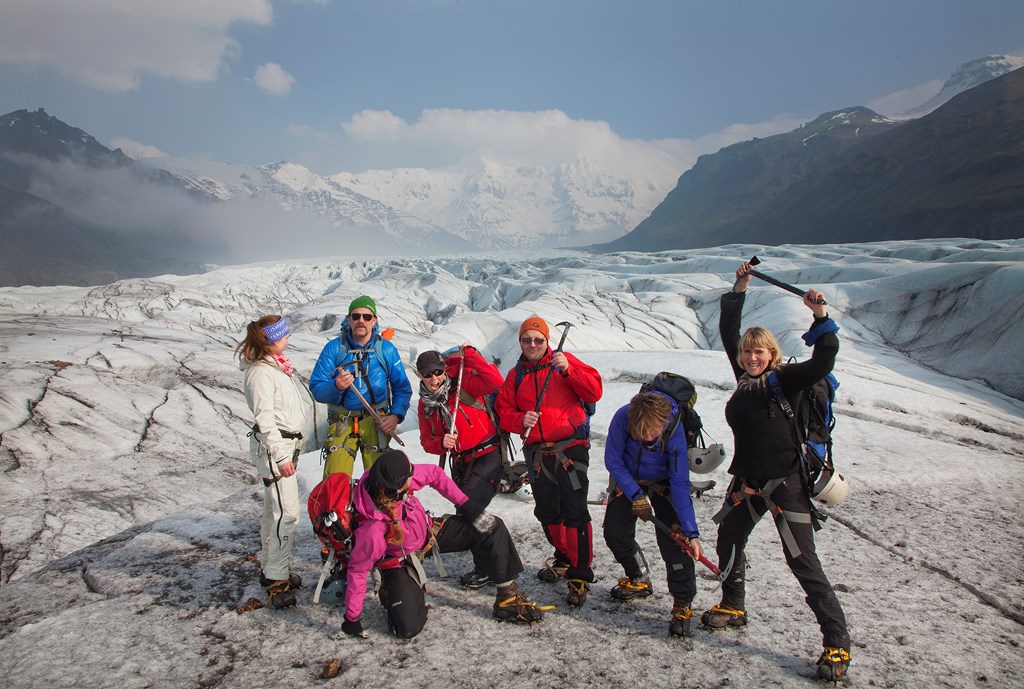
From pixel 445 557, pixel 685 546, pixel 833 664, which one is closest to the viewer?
pixel 833 664

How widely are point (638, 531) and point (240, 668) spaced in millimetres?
3873

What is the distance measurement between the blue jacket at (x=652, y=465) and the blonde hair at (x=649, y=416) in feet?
0.28

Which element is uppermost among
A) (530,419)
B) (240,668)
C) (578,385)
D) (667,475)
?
(578,385)

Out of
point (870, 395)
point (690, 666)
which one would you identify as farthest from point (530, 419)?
point (870, 395)

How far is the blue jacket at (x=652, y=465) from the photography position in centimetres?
394

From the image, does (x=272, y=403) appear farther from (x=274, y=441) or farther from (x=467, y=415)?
(x=467, y=415)

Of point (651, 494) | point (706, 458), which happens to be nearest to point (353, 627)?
point (651, 494)

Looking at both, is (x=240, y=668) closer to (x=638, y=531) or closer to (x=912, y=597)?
(x=638, y=531)

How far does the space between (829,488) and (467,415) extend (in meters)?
2.88

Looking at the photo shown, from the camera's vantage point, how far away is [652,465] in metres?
4.10

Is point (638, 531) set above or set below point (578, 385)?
below

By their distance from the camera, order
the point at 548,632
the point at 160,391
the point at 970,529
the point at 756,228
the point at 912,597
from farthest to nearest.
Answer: the point at 756,228 → the point at 160,391 → the point at 970,529 → the point at 912,597 → the point at 548,632

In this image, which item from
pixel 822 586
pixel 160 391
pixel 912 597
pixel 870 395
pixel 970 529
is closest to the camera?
pixel 822 586

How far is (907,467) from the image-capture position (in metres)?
7.03
